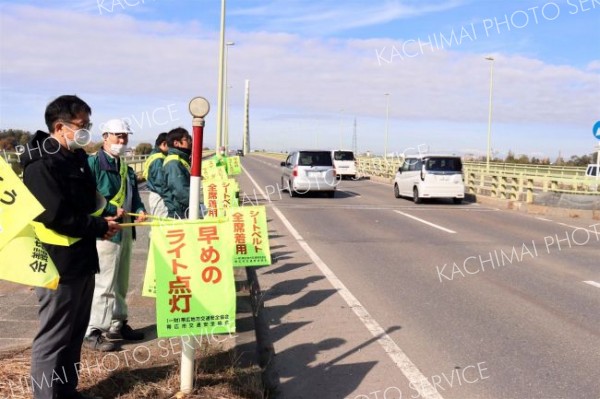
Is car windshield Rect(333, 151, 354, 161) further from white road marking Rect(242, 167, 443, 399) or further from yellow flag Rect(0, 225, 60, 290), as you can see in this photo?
yellow flag Rect(0, 225, 60, 290)

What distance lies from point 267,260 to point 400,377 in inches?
122

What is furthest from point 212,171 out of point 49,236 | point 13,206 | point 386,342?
point 13,206

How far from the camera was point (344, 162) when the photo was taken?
115 ft

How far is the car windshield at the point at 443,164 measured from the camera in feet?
65.9

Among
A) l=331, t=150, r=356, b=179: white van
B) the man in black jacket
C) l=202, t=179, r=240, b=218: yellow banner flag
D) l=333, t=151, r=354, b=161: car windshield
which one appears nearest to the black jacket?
the man in black jacket

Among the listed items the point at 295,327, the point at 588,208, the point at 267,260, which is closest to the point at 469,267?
the point at 267,260

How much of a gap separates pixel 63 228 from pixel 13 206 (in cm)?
42

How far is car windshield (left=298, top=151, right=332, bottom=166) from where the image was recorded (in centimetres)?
2198

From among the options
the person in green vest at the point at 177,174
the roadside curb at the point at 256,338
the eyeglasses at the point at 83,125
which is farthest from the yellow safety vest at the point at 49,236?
the person in green vest at the point at 177,174

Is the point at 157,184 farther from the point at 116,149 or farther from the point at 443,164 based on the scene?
the point at 443,164

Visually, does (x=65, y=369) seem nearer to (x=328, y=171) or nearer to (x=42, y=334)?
(x=42, y=334)

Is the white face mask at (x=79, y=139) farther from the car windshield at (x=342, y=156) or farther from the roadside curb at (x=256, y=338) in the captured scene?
the car windshield at (x=342, y=156)

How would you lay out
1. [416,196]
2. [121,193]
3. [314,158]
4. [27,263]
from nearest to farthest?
[27,263]
[121,193]
[416,196]
[314,158]

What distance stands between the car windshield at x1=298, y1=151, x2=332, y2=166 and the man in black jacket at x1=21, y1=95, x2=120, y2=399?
1864cm
